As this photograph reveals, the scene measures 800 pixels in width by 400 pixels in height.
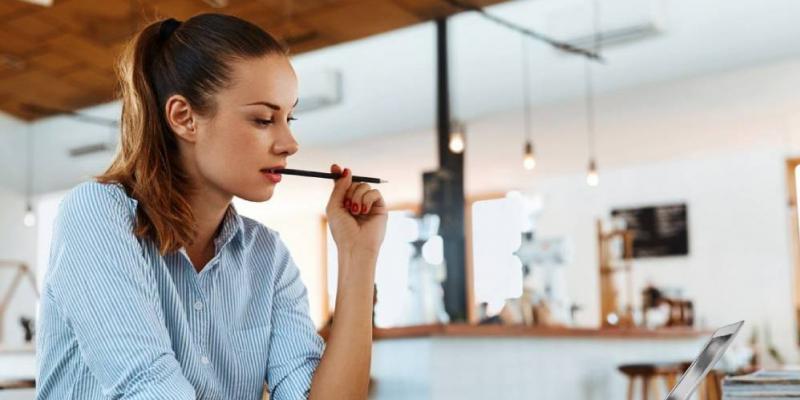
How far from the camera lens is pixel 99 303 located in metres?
1.17

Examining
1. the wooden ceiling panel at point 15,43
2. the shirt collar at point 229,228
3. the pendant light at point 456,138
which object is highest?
the wooden ceiling panel at point 15,43

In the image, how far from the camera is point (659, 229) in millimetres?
10477

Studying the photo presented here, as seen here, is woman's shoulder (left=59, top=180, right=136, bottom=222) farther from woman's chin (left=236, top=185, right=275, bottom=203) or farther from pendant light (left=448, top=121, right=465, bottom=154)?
pendant light (left=448, top=121, right=465, bottom=154)

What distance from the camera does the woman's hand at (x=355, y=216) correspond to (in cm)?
148

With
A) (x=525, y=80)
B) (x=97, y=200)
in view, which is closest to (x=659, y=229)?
(x=525, y=80)

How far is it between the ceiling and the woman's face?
5720 mm

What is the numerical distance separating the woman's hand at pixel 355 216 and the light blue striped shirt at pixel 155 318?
111 millimetres

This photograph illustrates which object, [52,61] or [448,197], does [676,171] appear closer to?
[448,197]

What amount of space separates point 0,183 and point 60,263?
11.9 meters

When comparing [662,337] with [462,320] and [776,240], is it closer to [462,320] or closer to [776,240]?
[462,320]

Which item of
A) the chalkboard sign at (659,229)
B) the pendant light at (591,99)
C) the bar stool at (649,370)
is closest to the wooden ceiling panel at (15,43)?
the pendant light at (591,99)

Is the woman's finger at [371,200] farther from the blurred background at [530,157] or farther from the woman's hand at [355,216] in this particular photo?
the blurred background at [530,157]

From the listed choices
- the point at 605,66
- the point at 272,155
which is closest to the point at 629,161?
the point at 605,66

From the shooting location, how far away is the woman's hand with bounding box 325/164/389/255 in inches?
58.4
